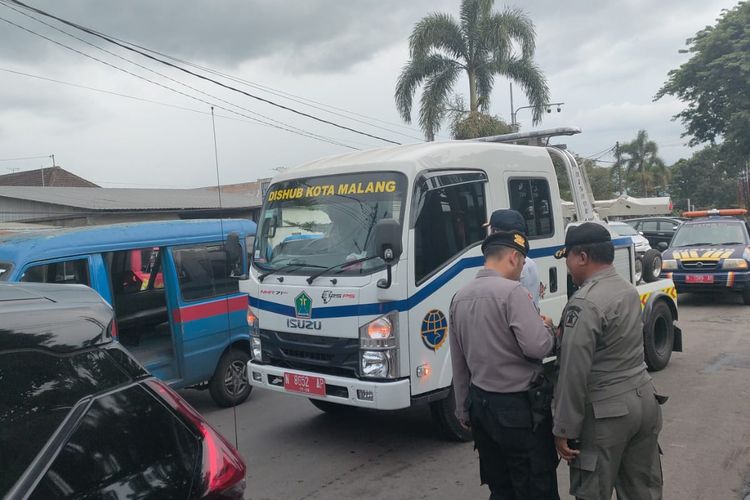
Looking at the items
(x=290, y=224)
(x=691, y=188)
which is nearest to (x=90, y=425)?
(x=290, y=224)

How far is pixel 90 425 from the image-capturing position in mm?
1780

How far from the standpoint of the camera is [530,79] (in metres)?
21.8

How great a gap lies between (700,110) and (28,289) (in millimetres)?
27637

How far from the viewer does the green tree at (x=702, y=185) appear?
5686 centimetres

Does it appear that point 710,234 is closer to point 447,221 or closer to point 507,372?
point 447,221

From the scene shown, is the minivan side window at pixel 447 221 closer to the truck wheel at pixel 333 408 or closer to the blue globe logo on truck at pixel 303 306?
the blue globe logo on truck at pixel 303 306

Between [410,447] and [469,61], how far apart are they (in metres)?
18.4

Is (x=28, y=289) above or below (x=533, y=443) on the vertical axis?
above

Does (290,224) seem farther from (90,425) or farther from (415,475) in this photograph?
(90,425)

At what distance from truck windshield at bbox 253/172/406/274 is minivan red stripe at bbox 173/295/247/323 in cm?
134

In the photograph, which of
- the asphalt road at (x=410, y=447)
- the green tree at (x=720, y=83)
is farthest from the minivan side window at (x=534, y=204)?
the green tree at (x=720, y=83)

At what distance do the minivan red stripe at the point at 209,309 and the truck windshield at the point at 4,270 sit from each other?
1.63 meters

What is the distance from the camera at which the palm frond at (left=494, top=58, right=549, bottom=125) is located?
21.8 meters

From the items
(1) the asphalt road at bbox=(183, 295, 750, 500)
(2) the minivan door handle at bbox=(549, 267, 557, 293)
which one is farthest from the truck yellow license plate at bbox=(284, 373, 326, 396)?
(2) the minivan door handle at bbox=(549, 267, 557, 293)
